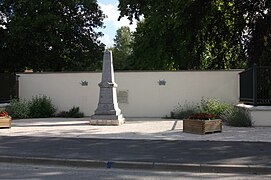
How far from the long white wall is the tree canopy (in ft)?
4.79

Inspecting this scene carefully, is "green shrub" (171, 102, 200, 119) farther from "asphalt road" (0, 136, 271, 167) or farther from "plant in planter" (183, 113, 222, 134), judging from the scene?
"asphalt road" (0, 136, 271, 167)

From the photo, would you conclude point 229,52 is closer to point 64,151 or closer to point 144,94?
point 144,94

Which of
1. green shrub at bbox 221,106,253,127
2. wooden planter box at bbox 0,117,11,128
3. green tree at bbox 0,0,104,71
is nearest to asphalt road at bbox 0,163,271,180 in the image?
wooden planter box at bbox 0,117,11,128

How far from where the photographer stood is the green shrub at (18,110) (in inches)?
872

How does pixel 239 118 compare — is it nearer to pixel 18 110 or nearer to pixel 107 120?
pixel 107 120

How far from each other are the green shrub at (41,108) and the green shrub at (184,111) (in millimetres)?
7317

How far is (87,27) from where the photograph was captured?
39.1 meters

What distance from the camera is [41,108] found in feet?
76.0

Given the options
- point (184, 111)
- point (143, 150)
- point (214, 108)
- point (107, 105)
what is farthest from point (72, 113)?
point (143, 150)

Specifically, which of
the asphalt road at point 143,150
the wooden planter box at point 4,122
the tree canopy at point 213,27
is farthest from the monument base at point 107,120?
the tree canopy at point 213,27

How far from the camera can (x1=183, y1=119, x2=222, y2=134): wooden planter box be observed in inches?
549

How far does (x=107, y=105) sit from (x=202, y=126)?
240 inches

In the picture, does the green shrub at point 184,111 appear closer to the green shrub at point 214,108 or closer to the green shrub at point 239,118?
the green shrub at point 214,108

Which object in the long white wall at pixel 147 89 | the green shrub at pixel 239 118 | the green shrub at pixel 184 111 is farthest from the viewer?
the long white wall at pixel 147 89
